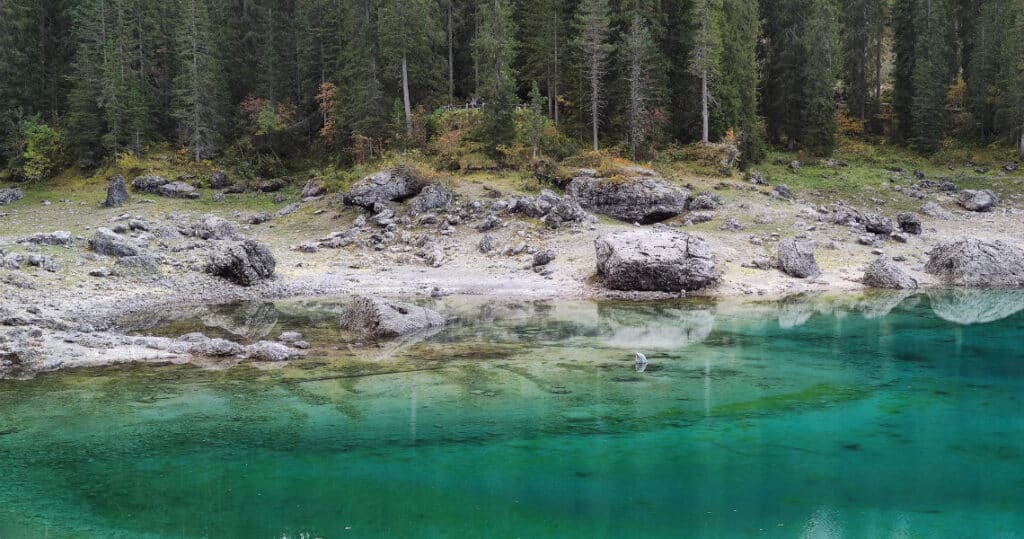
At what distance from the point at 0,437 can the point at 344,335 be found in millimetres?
9127

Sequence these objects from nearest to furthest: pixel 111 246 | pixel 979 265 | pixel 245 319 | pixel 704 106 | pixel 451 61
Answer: pixel 245 319, pixel 111 246, pixel 979 265, pixel 704 106, pixel 451 61

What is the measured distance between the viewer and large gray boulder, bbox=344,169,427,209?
3878 centimetres

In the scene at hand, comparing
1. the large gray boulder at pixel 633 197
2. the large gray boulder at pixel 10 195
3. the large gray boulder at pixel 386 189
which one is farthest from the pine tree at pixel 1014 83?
the large gray boulder at pixel 10 195

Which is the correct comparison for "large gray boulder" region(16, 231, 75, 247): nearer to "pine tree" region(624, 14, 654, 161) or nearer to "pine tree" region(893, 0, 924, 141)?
"pine tree" region(624, 14, 654, 161)

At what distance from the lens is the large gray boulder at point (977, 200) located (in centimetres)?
3962

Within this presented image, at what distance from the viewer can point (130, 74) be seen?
52.7 metres

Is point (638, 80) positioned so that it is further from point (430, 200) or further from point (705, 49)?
point (430, 200)

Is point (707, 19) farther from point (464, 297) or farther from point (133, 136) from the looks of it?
point (133, 136)

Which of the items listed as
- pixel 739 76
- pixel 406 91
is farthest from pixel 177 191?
pixel 739 76

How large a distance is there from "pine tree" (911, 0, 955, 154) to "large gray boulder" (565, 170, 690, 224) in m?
29.1

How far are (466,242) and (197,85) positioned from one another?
30448mm

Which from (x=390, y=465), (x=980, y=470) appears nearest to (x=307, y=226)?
(x=390, y=465)

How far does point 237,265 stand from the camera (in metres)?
26.9

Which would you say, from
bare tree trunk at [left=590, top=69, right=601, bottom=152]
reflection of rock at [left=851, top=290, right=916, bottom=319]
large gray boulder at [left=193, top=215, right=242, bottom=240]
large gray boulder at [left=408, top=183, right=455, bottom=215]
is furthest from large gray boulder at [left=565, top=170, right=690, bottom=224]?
large gray boulder at [left=193, top=215, right=242, bottom=240]
